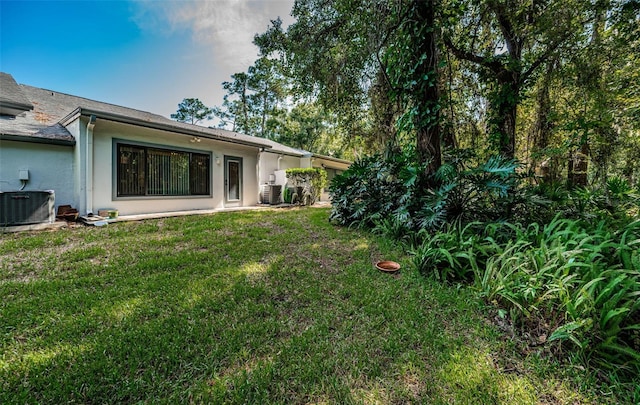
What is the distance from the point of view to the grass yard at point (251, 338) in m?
1.42

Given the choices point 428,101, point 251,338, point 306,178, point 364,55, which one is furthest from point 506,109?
point 306,178

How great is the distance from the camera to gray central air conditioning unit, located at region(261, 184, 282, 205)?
35.0 feet

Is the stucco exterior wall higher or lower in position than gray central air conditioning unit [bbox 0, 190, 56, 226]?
higher

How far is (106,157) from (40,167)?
A: 1.42 metres

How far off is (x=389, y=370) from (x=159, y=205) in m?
7.81

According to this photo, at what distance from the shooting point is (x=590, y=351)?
164 cm

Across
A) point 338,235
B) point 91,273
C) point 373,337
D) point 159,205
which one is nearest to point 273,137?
point 159,205

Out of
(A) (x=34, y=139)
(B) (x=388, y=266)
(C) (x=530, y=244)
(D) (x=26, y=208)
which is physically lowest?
(B) (x=388, y=266)

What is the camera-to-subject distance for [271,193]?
10656 millimetres

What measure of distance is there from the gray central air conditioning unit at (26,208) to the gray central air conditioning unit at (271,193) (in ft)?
21.6

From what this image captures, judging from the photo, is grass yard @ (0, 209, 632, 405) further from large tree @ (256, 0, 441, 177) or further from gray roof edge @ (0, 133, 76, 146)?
gray roof edge @ (0, 133, 76, 146)

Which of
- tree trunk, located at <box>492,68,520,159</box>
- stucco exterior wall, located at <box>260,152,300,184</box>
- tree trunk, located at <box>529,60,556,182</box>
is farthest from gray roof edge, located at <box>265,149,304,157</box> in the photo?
tree trunk, located at <box>529,60,556,182</box>

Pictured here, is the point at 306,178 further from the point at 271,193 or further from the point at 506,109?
the point at 506,109

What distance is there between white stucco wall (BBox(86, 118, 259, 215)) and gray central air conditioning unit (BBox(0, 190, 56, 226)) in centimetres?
79
